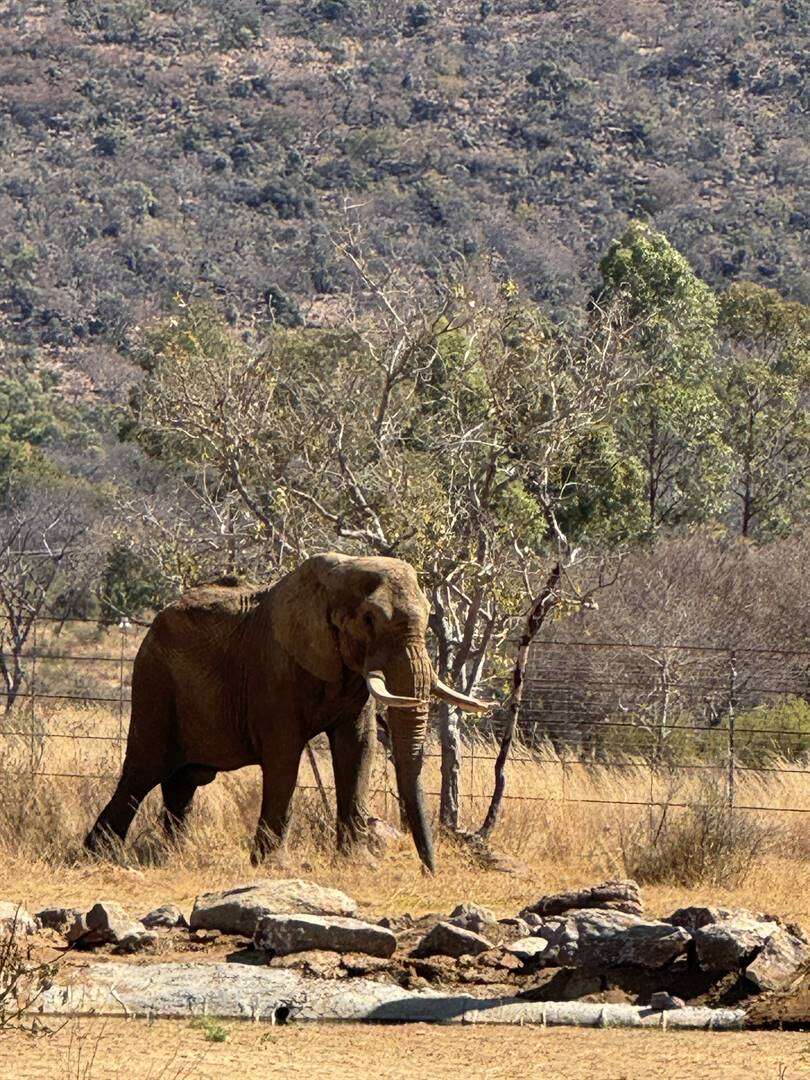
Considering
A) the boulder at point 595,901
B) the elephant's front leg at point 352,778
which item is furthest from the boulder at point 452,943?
the elephant's front leg at point 352,778

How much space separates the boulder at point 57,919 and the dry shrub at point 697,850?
409 centimetres

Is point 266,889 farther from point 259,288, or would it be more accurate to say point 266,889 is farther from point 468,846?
point 259,288

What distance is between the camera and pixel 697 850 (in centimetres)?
1302

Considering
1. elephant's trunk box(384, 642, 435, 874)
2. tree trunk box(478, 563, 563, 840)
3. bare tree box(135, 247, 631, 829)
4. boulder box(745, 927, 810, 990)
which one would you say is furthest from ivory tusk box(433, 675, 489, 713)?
boulder box(745, 927, 810, 990)

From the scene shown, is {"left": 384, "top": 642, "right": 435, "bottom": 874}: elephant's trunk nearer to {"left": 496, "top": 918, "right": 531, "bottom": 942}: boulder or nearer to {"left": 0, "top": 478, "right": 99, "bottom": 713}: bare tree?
{"left": 496, "top": 918, "right": 531, "bottom": 942}: boulder

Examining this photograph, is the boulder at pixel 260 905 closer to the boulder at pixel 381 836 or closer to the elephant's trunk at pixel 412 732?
the elephant's trunk at pixel 412 732

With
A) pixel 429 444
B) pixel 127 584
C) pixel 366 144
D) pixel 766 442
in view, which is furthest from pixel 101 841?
pixel 366 144

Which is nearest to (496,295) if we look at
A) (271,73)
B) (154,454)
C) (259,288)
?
(154,454)

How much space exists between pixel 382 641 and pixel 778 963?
392 centimetres

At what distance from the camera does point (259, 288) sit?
69812 mm

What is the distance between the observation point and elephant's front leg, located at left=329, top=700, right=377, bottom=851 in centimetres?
1330

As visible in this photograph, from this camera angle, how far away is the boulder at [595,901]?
10852 millimetres

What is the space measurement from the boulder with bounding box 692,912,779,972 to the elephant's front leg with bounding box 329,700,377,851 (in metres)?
3.96

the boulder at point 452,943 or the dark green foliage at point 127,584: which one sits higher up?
the boulder at point 452,943
